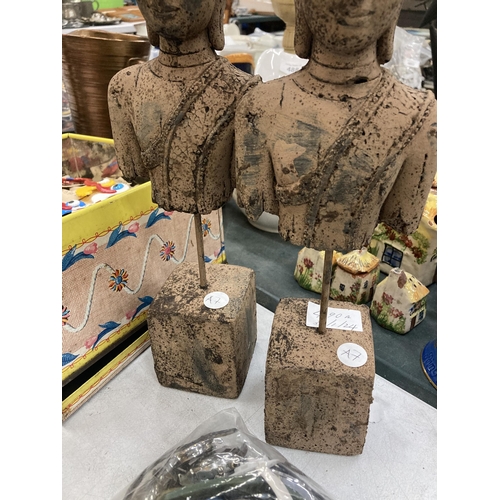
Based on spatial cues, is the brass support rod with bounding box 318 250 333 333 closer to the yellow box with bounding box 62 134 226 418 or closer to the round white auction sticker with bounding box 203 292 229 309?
the round white auction sticker with bounding box 203 292 229 309

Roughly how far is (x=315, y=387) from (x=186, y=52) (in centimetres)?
74

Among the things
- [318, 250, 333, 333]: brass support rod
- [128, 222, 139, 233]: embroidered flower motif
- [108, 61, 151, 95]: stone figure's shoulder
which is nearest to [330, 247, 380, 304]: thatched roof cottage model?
[318, 250, 333, 333]: brass support rod

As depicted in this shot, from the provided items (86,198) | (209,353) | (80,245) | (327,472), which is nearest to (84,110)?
(86,198)

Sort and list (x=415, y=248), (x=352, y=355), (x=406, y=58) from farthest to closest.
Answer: (x=406, y=58) < (x=415, y=248) < (x=352, y=355)

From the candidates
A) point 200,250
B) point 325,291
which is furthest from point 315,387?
point 200,250

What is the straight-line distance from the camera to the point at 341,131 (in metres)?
0.68

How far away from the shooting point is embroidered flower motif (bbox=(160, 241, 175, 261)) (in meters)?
1.34

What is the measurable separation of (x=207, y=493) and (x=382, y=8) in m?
0.80

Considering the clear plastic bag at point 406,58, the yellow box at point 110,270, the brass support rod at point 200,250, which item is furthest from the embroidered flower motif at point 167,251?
the clear plastic bag at point 406,58

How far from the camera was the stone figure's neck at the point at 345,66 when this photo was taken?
2.20 feet

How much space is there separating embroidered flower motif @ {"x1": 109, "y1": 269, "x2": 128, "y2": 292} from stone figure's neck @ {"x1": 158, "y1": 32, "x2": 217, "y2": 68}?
593 millimetres

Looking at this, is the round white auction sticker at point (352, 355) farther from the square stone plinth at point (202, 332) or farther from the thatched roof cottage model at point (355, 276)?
the thatched roof cottage model at point (355, 276)

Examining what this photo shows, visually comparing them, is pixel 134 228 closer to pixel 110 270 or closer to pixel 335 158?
pixel 110 270

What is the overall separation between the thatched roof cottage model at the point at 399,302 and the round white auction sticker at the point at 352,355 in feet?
1.56
